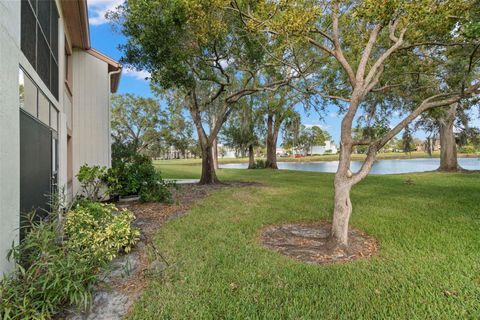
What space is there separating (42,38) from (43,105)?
1.00 metres

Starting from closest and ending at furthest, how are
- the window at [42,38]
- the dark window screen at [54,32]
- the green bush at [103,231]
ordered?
the window at [42,38], the green bush at [103,231], the dark window screen at [54,32]

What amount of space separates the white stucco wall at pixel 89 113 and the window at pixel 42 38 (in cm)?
309

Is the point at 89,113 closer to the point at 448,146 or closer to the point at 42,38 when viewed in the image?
the point at 42,38

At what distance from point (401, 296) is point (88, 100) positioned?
878 cm


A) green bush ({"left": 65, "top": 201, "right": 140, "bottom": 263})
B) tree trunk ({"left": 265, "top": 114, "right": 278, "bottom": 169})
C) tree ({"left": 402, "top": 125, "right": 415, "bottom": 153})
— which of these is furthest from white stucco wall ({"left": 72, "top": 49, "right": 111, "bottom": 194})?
tree ({"left": 402, "top": 125, "right": 415, "bottom": 153})

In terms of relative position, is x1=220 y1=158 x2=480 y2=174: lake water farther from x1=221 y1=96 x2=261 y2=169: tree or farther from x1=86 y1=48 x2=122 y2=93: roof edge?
A: x1=86 y1=48 x2=122 y2=93: roof edge

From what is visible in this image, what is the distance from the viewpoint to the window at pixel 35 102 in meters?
2.92

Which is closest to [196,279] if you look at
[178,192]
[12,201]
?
[12,201]

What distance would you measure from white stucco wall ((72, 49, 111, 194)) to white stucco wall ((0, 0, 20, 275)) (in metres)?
5.82

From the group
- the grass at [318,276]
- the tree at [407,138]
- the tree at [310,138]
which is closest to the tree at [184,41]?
the grass at [318,276]

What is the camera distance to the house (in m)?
2.34

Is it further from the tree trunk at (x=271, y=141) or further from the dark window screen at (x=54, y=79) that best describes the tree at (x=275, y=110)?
the dark window screen at (x=54, y=79)

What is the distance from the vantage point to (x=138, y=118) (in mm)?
29422

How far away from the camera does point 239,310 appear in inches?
102
